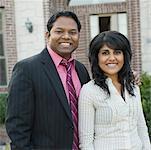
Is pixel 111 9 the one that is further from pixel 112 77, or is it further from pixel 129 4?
pixel 112 77

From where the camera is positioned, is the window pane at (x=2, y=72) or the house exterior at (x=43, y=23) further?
the window pane at (x=2, y=72)

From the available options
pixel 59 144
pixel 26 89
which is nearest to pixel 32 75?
pixel 26 89

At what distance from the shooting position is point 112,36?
7.90 ft

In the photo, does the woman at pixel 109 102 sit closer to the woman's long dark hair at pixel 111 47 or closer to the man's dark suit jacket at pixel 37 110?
the woman's long dark hair at pixel 111 47

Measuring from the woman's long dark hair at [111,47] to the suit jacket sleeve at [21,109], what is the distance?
424 millimetres

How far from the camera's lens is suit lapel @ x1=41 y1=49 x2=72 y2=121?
232cm

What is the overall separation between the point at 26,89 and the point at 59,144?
1.29 feet

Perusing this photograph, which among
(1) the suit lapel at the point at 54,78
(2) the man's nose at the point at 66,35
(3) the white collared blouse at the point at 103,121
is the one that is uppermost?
(2) the man's nose at the point at 66,35

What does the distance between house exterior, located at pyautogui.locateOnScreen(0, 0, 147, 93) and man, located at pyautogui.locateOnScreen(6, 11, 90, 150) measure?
262 inches

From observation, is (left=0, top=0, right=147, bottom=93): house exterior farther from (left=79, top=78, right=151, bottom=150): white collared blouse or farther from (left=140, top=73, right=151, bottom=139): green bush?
(left=79, top=78, right=151, bottom=150): white collared blouse

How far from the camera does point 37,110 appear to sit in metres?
2.30

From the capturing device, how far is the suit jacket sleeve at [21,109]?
225 centimetres

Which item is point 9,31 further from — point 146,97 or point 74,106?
point 74,106

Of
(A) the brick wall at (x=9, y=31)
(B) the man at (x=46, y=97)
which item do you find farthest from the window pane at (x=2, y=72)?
(B) the man at (x=46, y=97)
